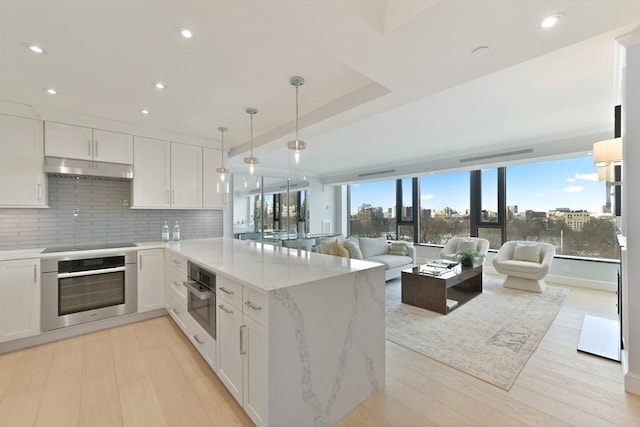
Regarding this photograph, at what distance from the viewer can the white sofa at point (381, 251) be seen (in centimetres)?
493

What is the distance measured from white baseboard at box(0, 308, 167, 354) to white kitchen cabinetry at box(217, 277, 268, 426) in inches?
81.6

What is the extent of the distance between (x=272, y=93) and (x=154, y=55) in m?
1.03

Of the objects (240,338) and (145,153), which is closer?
(240,338)

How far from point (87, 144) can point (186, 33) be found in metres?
2.57

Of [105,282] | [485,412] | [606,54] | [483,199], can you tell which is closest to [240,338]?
[485,412]

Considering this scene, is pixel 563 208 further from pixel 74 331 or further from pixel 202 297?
pixel 74 331

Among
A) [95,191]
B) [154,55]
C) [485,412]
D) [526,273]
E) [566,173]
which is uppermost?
[154,55]

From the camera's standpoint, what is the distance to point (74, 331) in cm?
304

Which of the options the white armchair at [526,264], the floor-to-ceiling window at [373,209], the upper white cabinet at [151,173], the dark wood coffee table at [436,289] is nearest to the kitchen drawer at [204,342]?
the upper white cabinet at [151,173]

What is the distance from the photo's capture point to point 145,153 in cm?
380

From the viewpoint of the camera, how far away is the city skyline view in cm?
503

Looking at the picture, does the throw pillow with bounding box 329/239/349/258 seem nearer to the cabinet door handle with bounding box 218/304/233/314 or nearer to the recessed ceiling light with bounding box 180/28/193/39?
the cabinet door handle with bounding box 218/304/233/314

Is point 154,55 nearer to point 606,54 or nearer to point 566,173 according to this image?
point 606,54

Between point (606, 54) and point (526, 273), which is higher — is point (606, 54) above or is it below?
above
